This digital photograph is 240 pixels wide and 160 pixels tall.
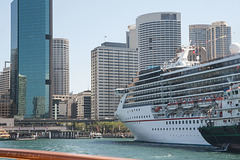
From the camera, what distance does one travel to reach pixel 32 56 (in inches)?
7569

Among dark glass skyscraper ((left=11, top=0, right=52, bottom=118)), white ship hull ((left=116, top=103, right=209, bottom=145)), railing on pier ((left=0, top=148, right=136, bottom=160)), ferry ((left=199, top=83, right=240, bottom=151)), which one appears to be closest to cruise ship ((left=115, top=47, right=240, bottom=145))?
white ship hull ((left=116, top=103, right=209, bottom=145))

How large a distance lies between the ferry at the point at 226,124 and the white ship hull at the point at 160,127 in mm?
2937

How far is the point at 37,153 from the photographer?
5.80 meters

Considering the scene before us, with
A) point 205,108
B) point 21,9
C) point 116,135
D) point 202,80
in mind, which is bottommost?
point 116,135

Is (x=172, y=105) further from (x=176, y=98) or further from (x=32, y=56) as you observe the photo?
(x=32, y=56)

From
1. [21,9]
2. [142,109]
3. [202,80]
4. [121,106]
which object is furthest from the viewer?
[21,9]

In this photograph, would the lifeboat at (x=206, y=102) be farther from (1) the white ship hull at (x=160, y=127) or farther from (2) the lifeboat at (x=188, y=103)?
(1) the white ship hull at (x=160, y=127)

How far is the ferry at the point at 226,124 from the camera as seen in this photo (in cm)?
5456

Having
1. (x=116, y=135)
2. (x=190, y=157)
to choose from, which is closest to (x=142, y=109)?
(x=190, y=157)

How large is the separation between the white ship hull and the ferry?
2.94 meters

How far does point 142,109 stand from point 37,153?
2974 inches

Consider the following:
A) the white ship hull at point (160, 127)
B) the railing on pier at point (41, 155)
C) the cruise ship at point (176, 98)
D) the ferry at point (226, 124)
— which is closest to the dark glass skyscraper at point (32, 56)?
the cruise ship at point (176, 98)

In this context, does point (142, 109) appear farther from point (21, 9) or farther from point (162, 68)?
point (21, 9)

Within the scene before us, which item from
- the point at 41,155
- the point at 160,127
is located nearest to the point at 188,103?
the point at 160,127
